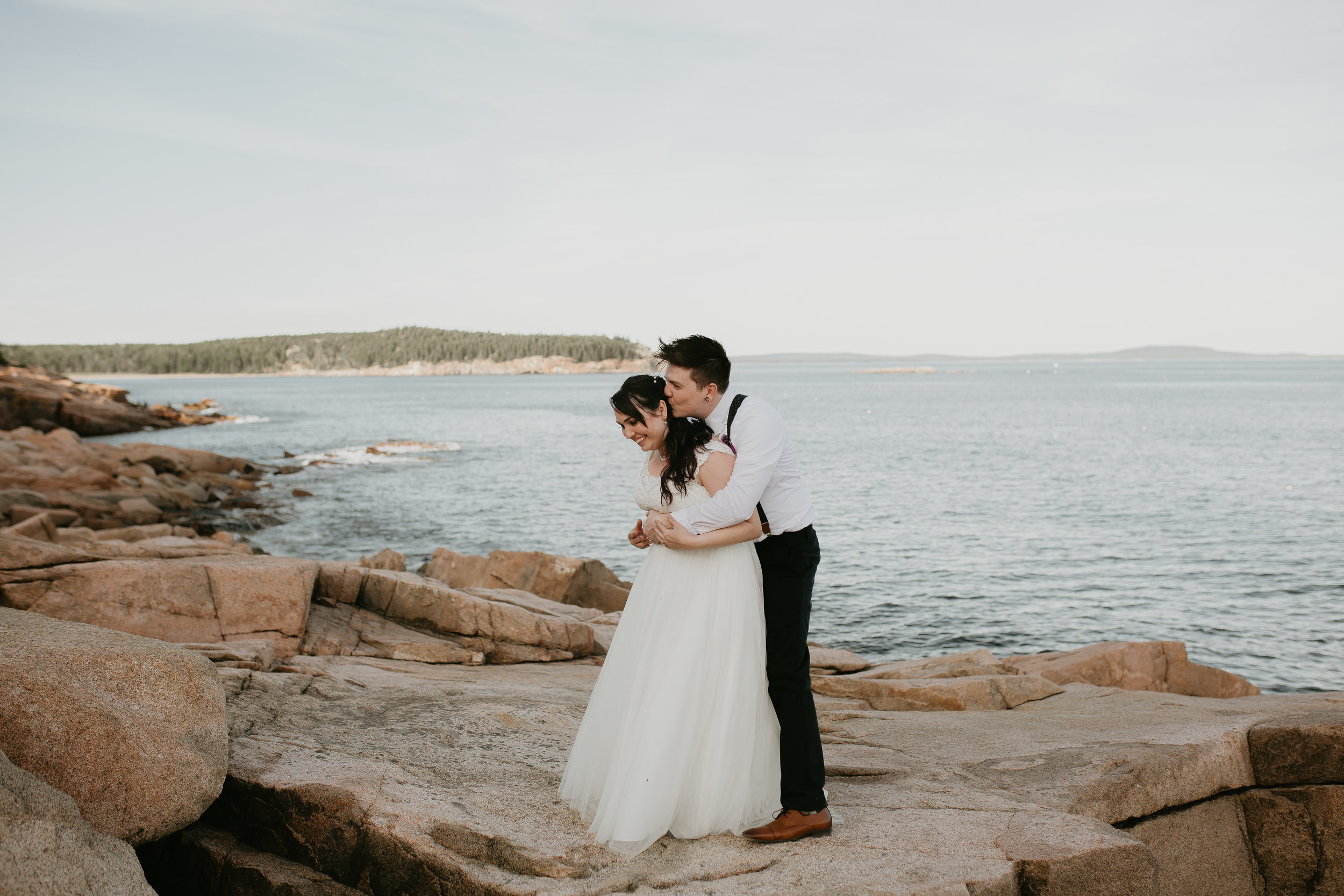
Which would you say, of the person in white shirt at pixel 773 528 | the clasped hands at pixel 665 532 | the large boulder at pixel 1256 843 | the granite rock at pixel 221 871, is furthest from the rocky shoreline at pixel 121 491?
the large boulder at pixel 1256 843

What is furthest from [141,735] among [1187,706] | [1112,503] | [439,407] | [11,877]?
[439,407]

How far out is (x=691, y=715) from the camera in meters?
4.63

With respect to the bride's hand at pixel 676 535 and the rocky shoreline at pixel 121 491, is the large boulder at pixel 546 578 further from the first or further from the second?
the bride's hand at pixel 676 535

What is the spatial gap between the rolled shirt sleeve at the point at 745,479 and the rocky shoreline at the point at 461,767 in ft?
5.48

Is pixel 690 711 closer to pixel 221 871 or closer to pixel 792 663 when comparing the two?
pixel 792 663

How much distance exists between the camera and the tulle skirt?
4543mm

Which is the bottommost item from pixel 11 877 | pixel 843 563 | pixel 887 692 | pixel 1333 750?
pixel 843 563

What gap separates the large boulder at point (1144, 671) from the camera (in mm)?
11203

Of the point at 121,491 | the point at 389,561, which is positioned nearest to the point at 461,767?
the point at 389,561

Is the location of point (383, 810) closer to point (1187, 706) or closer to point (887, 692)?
point (887, 692)

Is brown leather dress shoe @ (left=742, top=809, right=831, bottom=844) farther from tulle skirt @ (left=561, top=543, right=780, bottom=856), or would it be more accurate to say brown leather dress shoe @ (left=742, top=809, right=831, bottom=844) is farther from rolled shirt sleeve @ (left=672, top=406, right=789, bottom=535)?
rolled shirt sleeve @ (left=672, top=406, right=789, bottom=535)

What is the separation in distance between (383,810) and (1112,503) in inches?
1354

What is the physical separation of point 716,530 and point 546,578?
37.8ft

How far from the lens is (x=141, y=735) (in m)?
4.46
